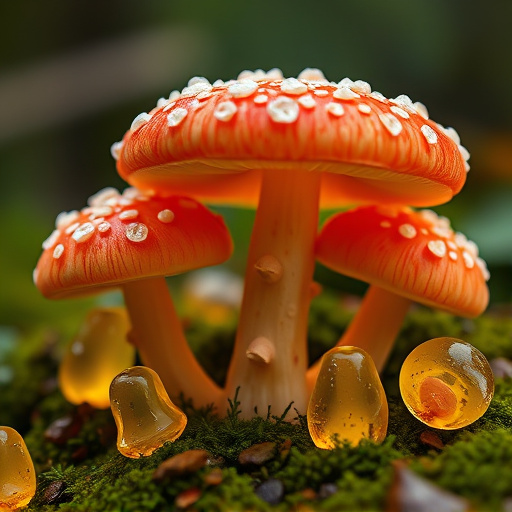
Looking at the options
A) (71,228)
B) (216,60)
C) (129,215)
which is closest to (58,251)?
(71,228)

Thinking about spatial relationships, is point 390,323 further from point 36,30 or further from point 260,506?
point 36,30

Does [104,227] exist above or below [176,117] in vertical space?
below

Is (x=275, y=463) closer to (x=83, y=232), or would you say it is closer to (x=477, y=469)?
(x=477, y=469)

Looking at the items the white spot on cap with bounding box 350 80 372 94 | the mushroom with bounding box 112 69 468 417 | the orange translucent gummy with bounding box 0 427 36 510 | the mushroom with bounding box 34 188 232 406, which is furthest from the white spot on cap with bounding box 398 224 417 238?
the orange translucent gummy with bounding box 0 427 36 510

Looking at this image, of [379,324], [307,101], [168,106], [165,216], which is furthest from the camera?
[379,324]

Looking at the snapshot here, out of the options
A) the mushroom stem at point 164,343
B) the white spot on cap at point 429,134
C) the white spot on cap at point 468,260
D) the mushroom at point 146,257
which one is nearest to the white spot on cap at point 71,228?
the mushroom at point 146,257

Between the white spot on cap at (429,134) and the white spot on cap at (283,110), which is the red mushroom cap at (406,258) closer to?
the white spot on cap at (429,134)

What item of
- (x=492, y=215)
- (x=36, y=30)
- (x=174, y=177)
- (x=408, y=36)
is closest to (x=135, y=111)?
(x=36, y=30)

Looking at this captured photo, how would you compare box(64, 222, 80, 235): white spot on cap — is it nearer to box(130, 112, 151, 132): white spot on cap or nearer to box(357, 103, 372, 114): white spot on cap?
box(130, 112, 151, 132): white spot on cap
